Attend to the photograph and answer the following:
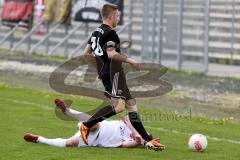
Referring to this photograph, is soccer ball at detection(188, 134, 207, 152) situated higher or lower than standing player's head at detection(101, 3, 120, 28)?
lower

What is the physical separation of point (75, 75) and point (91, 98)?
4.87 meters

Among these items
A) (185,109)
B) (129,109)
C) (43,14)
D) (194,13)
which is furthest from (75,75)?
(129,109)

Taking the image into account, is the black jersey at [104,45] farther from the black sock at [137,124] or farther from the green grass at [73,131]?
the green grass at [73,131]

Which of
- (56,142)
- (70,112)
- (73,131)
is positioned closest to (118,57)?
(56,142)

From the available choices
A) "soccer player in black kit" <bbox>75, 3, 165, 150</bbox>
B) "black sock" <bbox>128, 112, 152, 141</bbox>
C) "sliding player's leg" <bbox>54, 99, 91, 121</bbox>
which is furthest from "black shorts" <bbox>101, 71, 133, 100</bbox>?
"sliding player's leg" <bbox>54, 99, 91, 121</bbox>

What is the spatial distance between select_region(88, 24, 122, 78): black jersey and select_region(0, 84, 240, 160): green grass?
101 cm

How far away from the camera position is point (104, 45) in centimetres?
887

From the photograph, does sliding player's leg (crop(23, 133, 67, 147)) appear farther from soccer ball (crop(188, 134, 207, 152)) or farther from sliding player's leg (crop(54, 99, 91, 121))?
soccer ball (crop(188, 134, 207, 152))

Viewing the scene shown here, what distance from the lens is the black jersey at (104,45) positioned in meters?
8.80

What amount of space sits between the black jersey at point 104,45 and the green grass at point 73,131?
1007 mm

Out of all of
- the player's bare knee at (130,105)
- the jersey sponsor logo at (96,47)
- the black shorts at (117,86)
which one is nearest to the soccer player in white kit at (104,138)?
the player's bare knee at (130,105)

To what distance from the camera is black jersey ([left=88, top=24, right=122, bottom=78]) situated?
28.9ft

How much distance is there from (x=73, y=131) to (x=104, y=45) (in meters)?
2.02

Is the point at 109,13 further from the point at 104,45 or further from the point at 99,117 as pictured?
the point at 99,117
